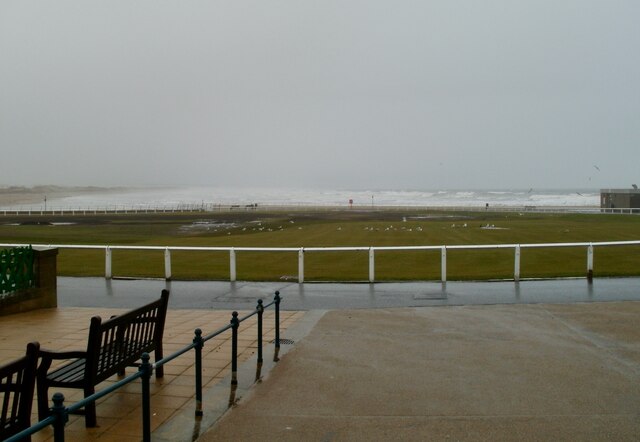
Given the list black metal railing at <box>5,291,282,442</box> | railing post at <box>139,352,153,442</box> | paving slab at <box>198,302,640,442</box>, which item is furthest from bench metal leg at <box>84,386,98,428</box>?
paving slab at <box>198,302,640,442</box>

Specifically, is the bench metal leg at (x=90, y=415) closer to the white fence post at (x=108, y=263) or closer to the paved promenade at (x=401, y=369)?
the paved promenade at (x=401, y=369)

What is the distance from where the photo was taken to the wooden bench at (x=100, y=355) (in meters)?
5.01

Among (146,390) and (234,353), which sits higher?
(146,390)

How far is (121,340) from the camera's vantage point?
18.5 ft

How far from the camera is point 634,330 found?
873 centimetres

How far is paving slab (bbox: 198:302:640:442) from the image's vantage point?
5.11 metres

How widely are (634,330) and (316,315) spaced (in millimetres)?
4878

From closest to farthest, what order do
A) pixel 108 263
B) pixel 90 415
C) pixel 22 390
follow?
pixel 22 390 → pixel 90 415 → pixel 108 263

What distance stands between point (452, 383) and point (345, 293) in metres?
6.29

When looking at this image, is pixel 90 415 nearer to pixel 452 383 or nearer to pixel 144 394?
pixel 144 394

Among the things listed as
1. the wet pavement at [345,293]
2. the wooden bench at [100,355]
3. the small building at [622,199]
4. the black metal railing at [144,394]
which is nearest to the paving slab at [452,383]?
the black metal railing at [144,394]

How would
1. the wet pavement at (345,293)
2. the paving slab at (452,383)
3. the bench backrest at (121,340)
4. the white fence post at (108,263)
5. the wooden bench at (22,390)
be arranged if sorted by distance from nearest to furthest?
the wooden bench at (22,390), the bench backrest at (121,340), the paving slab at (452,383), the wet pavement at (345,293), the white fence post at (108,263)

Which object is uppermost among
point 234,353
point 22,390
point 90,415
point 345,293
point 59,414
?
point 59,414

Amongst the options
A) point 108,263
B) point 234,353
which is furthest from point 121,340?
point 108,263
